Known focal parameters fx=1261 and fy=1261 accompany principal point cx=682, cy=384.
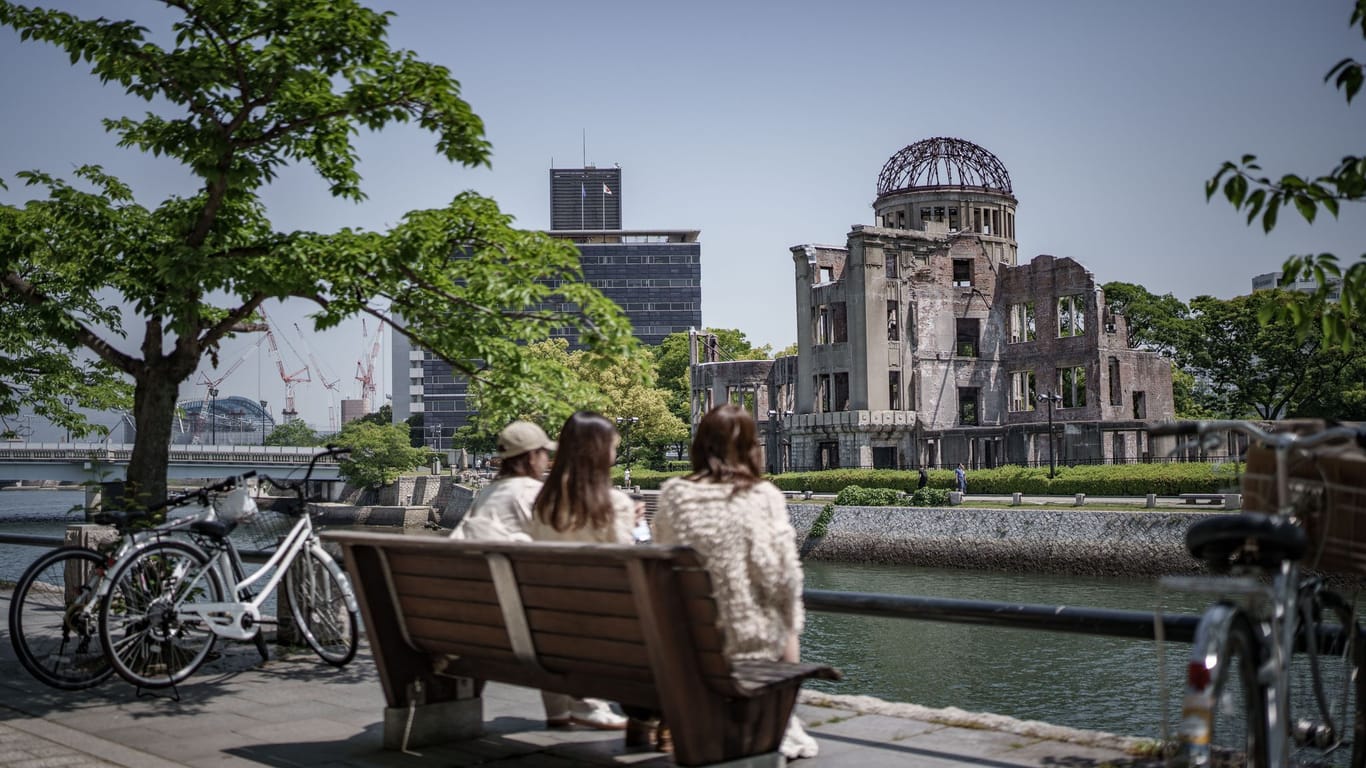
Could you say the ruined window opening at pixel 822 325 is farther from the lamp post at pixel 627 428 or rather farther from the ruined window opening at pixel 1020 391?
the lamp post at pixel 627 428

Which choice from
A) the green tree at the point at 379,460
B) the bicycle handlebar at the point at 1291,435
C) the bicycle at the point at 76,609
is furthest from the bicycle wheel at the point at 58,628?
the green tree at the point at 379,460

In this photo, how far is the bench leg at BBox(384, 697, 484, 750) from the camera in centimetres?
550

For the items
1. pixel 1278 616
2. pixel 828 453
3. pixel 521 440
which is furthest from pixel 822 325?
pixel 1278 616

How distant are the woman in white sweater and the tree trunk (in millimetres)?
4962

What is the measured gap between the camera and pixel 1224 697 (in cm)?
351

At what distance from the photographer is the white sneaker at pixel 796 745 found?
5250mm

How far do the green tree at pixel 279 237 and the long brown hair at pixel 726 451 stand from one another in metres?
2.85

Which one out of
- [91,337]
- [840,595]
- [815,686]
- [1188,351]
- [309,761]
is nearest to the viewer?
[309,761]

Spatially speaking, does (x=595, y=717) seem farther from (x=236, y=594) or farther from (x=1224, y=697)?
(x=1224, y=697)

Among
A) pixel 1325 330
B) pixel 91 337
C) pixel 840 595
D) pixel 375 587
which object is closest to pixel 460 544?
pixel 375 587

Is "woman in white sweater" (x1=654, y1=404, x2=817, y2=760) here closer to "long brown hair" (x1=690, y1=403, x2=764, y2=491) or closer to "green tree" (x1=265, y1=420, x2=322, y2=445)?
"long brown hair" (x1=690, y1=403, x2=764, y2=491)

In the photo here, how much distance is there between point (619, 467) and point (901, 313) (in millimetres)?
25932

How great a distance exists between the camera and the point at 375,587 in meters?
5.51

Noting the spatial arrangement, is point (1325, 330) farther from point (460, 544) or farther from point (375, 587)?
point (375, 587)
